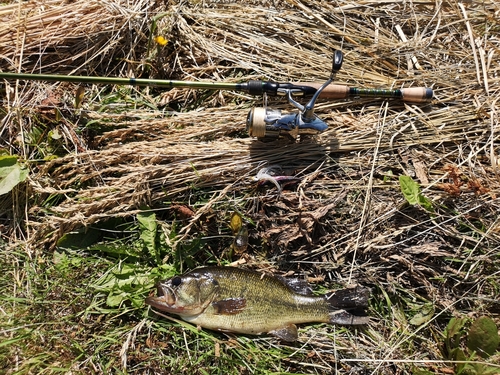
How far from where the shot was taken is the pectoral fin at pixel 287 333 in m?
3.00

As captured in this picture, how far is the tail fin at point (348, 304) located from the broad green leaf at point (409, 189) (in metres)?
0.81

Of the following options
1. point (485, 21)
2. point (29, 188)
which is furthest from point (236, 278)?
point (485, 21)

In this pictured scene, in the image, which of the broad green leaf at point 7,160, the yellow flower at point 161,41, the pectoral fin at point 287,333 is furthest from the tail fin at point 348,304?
the broad green leaf at point 7,160

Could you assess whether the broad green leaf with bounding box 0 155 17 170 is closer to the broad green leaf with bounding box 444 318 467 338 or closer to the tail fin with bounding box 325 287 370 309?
the tail fin with bounding box 325 287 370 309

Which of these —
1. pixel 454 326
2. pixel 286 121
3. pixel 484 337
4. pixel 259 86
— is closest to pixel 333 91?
pixel 286 121

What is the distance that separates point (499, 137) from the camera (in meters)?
3.32

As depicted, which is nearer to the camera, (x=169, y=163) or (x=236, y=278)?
(x=236, y=278)

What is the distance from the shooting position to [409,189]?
3.15m

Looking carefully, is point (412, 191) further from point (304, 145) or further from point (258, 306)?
point (258, 306)

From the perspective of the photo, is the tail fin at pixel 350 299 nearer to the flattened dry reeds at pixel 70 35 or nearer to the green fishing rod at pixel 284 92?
the green fishing rod at pixel 284 92

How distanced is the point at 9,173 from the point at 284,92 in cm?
242

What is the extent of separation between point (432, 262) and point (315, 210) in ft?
3.41

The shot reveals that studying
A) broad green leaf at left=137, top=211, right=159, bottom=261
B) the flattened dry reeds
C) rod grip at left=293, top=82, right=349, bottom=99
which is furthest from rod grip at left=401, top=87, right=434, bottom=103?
the flattened dry reeds

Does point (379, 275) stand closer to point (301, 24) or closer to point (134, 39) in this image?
point (301, 24)
